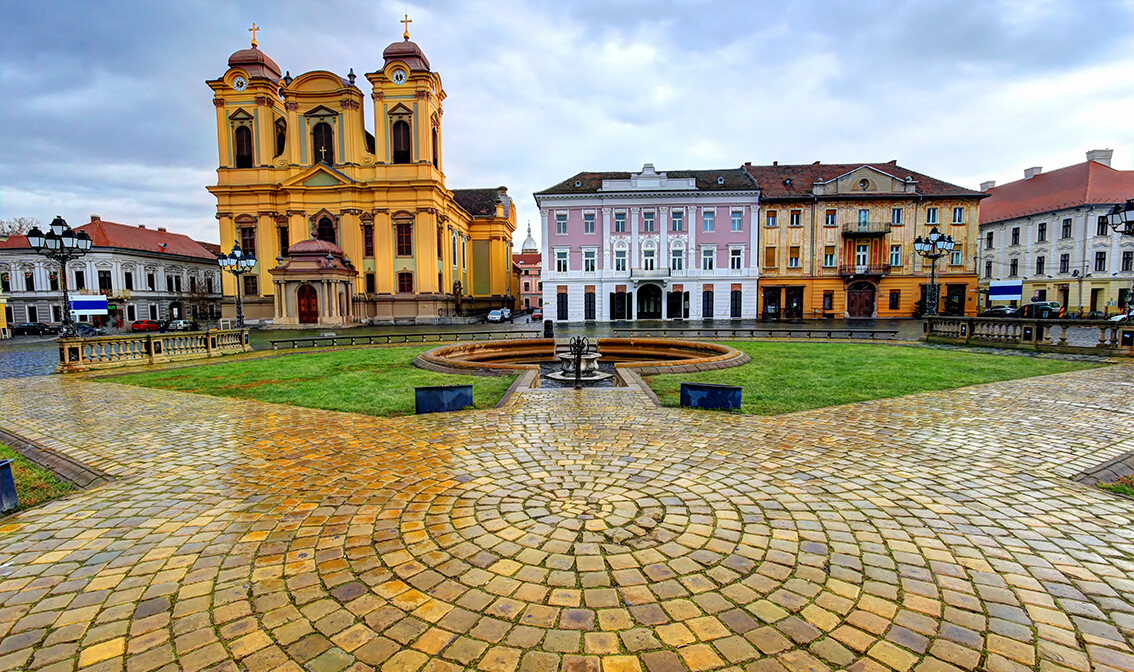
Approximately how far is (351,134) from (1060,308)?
65621 millimetres

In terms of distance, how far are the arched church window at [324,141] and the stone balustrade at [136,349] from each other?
31.9m

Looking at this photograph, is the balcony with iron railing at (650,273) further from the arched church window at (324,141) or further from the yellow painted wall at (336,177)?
the arched church window at (324,141)

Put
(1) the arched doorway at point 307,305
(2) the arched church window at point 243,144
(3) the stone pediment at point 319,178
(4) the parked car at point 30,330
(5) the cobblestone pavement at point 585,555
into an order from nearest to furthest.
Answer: (5) the cobblestone pavement at point 585,555, (1) the arched doorway at point 307,305, (4) the parked car at point 30,330, (3) the stone pediment at point 319,178, (2) the arched church window at point 243,144

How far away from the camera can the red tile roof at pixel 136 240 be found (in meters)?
57.0

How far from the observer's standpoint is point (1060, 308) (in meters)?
45.7

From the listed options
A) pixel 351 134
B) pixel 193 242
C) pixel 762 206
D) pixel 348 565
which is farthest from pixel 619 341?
pixel 193 242

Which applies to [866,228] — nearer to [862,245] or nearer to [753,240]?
[862,245]

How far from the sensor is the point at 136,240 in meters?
61.9

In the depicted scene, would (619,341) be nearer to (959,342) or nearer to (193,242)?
(959,342)

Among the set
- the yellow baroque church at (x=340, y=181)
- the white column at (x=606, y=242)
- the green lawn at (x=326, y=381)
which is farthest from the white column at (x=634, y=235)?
the green lawn at (x=326, y=381)

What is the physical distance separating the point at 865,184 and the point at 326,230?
48.1m

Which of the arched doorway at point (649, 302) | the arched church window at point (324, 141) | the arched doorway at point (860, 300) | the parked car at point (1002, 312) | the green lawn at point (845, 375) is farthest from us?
the arched church window at point (324, 141)

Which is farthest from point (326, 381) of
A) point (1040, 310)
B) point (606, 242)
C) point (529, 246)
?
point (529, 246)

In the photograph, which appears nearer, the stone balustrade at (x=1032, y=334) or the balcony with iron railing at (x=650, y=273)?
the stone balustrade at (x=1032, y=334)
